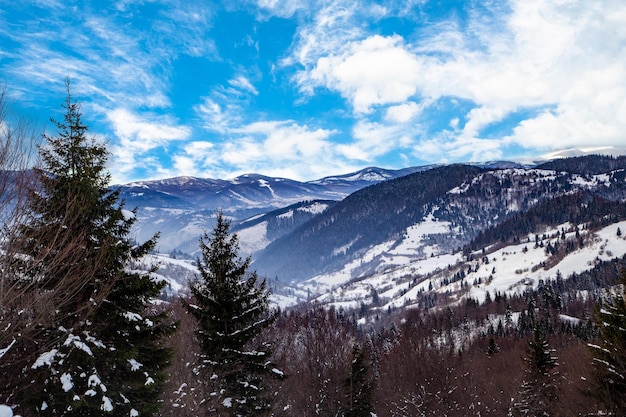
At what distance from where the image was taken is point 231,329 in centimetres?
1802

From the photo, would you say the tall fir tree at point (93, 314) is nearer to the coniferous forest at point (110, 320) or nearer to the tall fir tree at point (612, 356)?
the coniferous forest at point (110, 320)

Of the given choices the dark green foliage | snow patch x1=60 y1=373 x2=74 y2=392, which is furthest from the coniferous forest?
the dark green foliage

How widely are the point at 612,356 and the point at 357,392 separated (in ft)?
63.5

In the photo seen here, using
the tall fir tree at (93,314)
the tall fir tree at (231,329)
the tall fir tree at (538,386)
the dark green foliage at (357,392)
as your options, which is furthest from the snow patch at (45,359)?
the tall fir tree at (538,386)

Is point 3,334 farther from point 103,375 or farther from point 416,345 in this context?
point 416,345

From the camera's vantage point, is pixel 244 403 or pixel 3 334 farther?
pixel 244 403

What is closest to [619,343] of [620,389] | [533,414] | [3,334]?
[620,389]

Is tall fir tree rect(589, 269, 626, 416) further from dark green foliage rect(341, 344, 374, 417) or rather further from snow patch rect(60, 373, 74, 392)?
snow patch rect(60, 373, 74, 392)

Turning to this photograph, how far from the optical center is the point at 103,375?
1292cm

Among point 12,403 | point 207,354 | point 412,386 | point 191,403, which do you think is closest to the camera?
point 12,403

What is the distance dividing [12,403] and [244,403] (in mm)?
8516

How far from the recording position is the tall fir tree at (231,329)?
55.9 feet

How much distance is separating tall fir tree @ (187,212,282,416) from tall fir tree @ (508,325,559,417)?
77.1 feet

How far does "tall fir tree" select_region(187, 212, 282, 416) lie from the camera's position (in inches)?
671
